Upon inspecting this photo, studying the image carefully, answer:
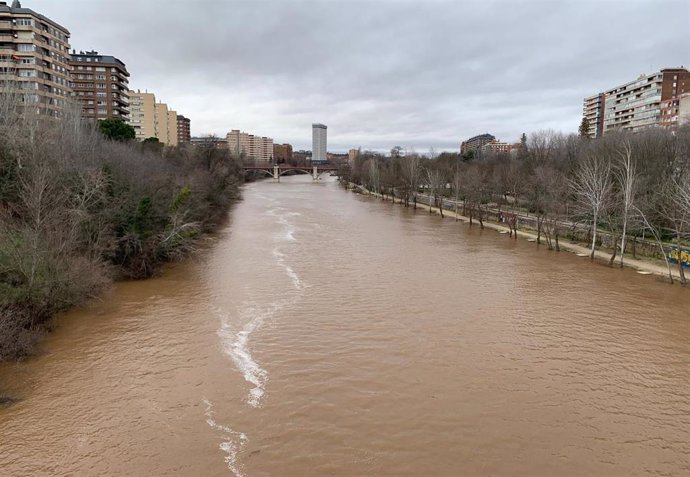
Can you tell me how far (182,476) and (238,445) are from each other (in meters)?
1.16

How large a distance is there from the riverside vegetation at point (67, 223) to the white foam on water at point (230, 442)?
239 inches

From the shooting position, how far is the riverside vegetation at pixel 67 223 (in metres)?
13.9

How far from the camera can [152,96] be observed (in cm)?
9981

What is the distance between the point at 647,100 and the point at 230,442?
91.5 meters

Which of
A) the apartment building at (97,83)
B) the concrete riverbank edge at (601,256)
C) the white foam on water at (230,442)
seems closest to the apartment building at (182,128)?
the apartment building at (97,83)

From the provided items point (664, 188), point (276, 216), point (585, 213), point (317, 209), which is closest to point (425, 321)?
point (585, 213)

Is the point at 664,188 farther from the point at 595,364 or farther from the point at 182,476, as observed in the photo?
the point at 182,476

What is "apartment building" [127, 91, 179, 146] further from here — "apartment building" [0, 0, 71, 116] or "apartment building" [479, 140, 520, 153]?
"apartment building" [479, 140, 520, 153]

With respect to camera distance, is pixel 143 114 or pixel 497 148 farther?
pixel 497 148

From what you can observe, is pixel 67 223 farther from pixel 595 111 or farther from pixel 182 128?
pixel 182 128

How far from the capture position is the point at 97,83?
68812mm

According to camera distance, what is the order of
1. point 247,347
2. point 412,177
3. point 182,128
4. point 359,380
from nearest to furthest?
1. point 359,380
2. point 247,347
3. point 412,177
4. point 182,128

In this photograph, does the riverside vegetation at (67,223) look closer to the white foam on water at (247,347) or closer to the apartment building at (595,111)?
the white foam on water at (247,347)

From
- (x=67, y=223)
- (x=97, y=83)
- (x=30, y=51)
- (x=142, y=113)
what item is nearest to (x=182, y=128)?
(x=142, y=113)
